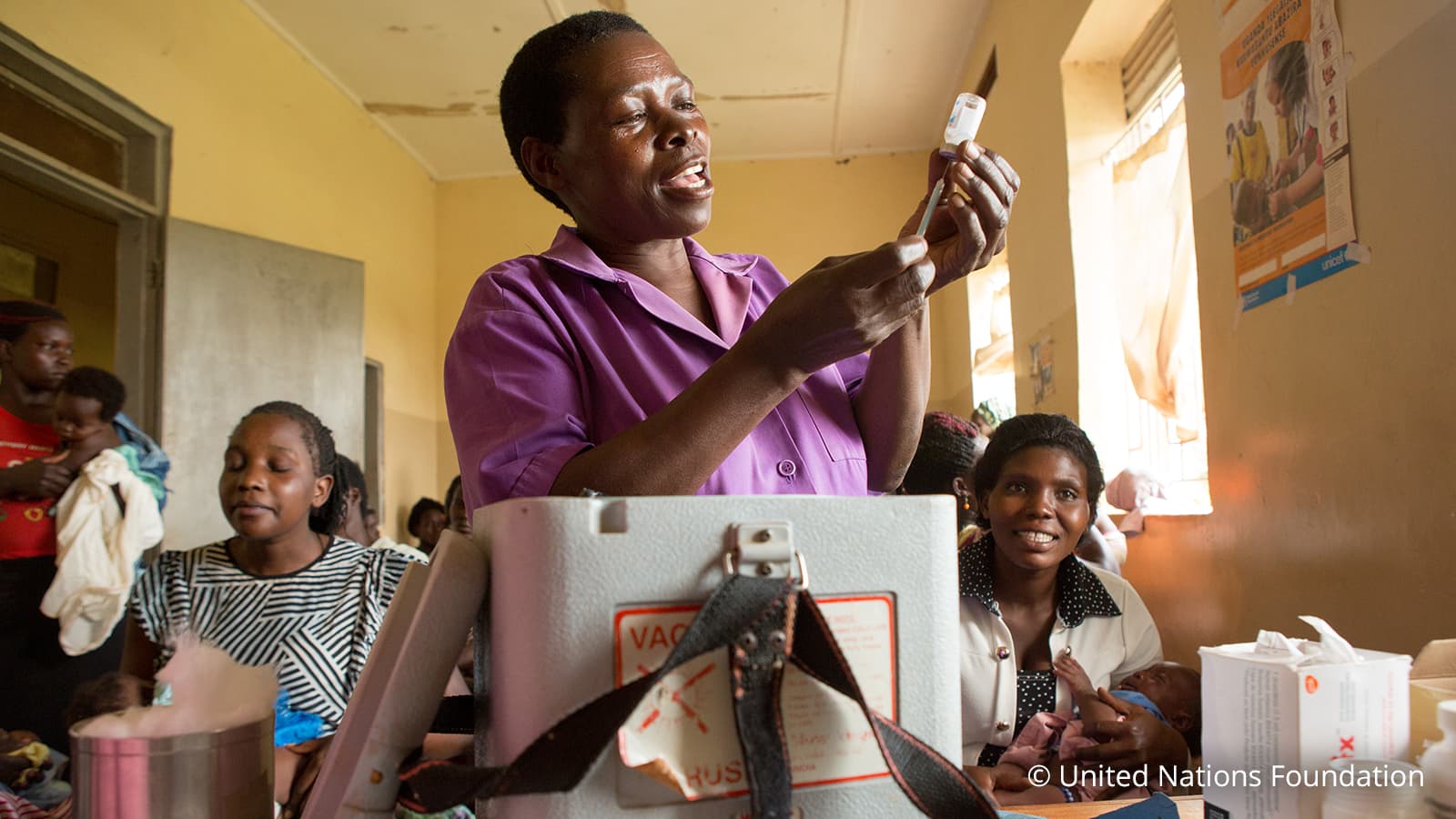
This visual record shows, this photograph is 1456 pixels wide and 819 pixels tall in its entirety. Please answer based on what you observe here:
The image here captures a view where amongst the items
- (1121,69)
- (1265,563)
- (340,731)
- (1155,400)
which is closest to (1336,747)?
(340,731)

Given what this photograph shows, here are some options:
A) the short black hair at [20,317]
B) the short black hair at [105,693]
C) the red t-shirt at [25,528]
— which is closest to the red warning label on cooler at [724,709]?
the short black hair at [105,693]

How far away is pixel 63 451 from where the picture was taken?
2.84 m

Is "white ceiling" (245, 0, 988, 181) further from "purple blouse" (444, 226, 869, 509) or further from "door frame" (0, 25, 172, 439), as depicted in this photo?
"purple blouse" (444, 226, 869, 509)

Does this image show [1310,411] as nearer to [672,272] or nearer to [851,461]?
[851,461]

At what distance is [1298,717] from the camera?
689 millimetres

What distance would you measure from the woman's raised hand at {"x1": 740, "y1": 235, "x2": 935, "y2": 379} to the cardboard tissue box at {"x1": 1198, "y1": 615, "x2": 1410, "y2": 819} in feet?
1.29

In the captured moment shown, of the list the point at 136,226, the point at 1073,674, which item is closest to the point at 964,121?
the point at 1073,674

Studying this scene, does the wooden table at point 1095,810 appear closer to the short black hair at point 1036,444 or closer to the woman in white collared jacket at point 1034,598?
the woman in white collared jacket at point 1034,598

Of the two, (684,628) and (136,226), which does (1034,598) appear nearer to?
(684,628)

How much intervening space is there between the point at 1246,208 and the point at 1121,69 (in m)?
1.57

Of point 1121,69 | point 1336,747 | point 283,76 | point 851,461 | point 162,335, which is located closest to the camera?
point 1336,747

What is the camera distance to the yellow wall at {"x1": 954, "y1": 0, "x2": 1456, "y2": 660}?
141 cm

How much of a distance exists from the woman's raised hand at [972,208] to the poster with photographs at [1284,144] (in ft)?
3.47

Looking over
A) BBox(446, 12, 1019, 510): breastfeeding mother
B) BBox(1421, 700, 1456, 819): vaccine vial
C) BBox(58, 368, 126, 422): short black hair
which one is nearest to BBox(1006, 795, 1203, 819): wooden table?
BBox(1421, 700, 1456, 819): vaccine vial
